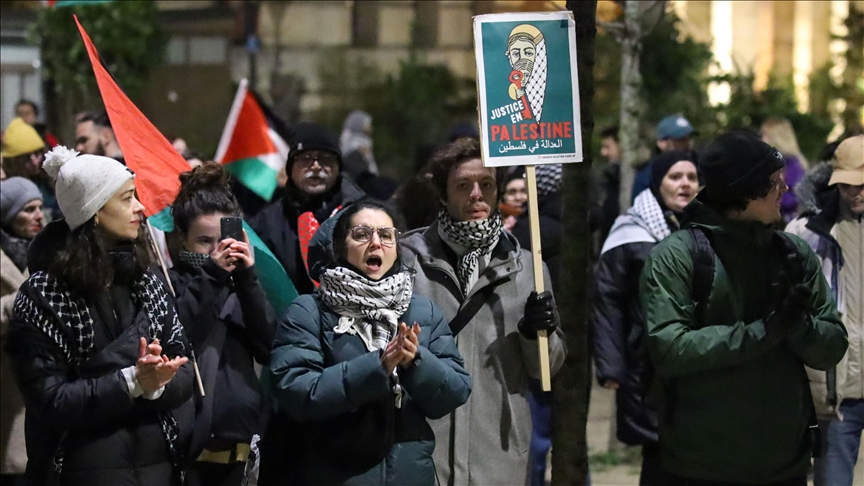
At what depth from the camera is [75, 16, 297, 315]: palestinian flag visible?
623 centimetres

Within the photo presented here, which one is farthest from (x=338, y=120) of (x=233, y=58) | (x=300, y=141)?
→ (x=300, y=141)

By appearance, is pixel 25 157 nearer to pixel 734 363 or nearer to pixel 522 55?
pixel 522 55

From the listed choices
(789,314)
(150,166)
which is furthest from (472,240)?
(150,166)

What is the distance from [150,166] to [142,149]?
9cm

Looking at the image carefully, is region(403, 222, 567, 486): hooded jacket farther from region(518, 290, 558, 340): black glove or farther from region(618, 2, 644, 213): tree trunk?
region(618, 2, 644, 213): tree trunk

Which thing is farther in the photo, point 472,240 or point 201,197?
point 201,197

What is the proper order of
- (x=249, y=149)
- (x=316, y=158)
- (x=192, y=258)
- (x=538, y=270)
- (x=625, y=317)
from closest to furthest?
(x=538, y=270) → (x=192, y=258) → (x=625, y=317) → (x=316, y=158) → (x=249, y=149)

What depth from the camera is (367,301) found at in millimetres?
4734

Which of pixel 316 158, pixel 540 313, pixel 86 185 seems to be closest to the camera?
pixel 86 185

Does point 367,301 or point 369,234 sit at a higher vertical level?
point 369,234

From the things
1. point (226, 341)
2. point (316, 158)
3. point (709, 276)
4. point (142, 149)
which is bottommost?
point (226, 341)

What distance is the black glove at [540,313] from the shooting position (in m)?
5.14

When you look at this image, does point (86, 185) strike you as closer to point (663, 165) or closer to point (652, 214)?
point (652, 214)

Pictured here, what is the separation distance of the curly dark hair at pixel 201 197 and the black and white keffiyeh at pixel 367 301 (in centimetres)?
122
